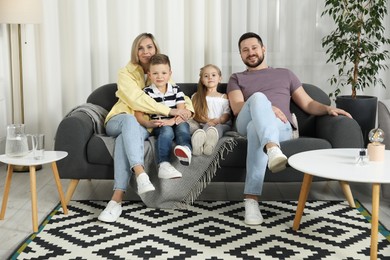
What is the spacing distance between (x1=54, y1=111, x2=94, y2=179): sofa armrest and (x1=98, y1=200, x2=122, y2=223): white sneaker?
1.14 feet

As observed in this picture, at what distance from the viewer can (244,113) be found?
3436 mm

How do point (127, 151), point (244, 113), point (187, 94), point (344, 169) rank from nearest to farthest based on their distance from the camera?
point (344, 169)
point (127, 151)
point (244, 113)
point (187, 94)

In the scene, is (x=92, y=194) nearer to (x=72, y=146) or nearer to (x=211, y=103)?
(x=72, y=146)

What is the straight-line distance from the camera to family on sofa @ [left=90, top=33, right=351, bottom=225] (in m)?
3.20

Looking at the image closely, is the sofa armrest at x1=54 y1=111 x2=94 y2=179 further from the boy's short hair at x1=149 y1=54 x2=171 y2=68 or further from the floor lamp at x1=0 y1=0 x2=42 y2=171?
the floor lamp at x1=0 y1=0 x2=42 y2=171

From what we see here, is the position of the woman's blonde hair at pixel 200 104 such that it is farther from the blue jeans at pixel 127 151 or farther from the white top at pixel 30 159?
the white top at pixel 30 159

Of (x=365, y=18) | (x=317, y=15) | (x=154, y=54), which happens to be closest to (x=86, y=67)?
(x=154, y=54)

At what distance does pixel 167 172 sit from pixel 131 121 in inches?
14.5

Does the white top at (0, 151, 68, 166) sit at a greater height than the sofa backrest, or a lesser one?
lesser

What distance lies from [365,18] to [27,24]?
8.55ft

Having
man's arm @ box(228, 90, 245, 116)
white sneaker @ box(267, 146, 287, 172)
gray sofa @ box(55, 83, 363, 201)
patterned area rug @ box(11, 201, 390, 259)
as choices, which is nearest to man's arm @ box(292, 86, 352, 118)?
gray sofa @ box(55, 83, 363, 201)

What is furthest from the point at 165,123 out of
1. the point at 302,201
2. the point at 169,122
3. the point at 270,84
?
the point at 302,201

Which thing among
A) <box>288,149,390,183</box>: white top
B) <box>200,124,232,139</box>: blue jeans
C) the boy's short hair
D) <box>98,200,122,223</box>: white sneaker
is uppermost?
the boy's short hair

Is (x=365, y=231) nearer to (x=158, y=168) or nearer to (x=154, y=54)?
(x=158, y=168)
